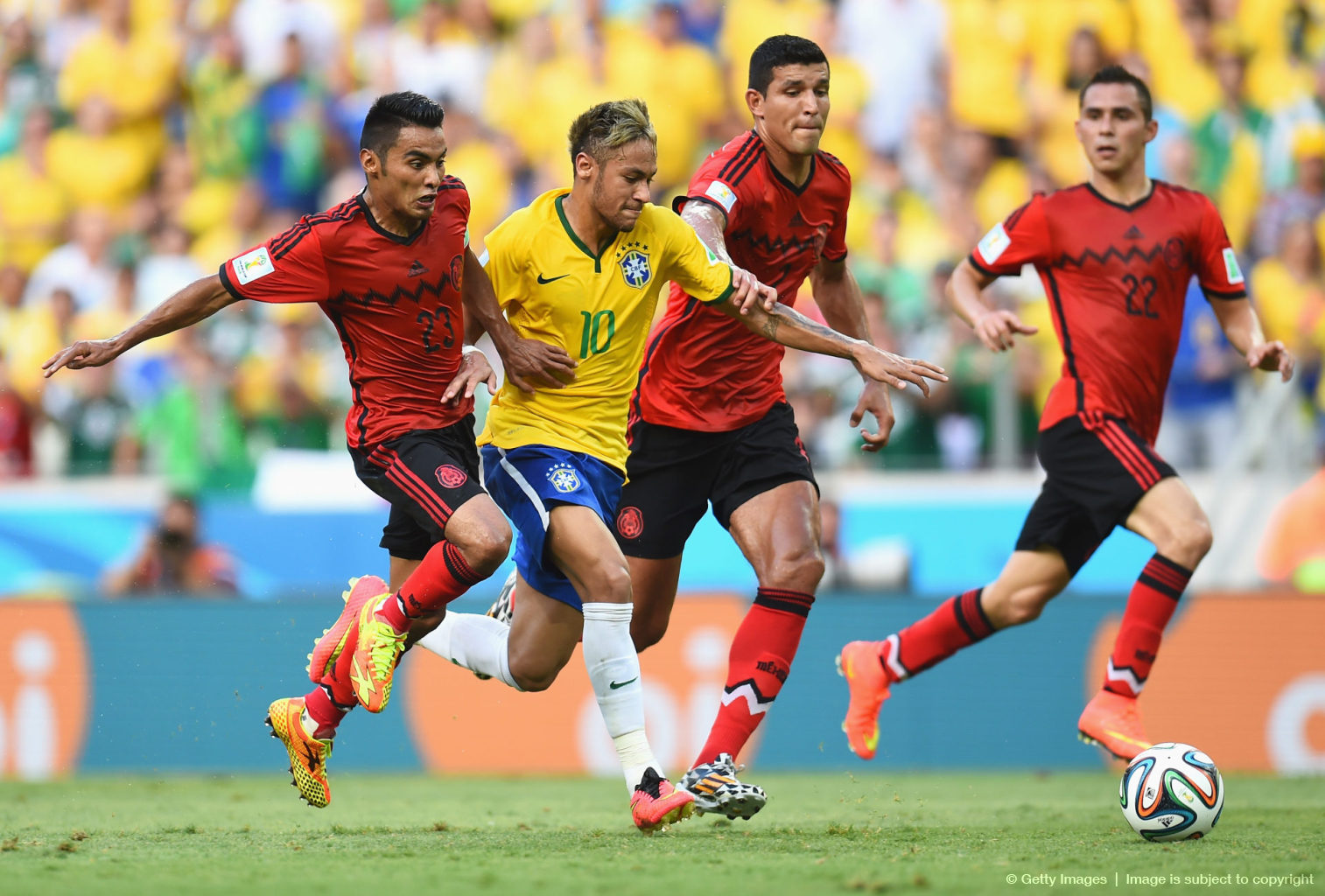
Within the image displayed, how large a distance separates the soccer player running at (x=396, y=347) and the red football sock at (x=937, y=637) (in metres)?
2.30

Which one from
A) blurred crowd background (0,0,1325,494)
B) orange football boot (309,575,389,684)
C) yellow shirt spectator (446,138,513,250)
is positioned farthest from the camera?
yellow shirt spectator (446,138,513,250)

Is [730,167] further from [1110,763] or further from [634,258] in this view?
[1110,763]

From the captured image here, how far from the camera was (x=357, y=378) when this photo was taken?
656 cm

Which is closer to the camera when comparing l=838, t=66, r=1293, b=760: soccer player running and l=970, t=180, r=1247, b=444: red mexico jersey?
l=838, t=66, r=1293, b=760: soccer player running

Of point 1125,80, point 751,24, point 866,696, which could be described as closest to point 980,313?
point 1125,80

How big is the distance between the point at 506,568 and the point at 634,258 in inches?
174

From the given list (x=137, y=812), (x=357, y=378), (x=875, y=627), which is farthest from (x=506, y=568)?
(x=357, y=378)

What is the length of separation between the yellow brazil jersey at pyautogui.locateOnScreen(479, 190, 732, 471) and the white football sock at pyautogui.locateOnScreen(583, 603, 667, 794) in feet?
2.33

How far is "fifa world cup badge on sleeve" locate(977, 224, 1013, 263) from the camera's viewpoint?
7.29 metres

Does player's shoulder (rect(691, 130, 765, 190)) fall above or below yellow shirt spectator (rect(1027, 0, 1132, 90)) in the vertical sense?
below

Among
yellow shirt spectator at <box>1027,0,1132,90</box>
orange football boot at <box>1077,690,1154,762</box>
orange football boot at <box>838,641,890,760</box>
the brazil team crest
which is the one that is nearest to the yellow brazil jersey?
the brazil team crest

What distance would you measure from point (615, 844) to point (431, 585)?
4.25ft

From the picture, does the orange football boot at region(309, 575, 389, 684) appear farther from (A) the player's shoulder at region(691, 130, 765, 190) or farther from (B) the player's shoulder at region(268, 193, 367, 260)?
(A) the player's shoulder at region(691, 130, 765, 190)

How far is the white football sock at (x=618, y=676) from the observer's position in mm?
6035
